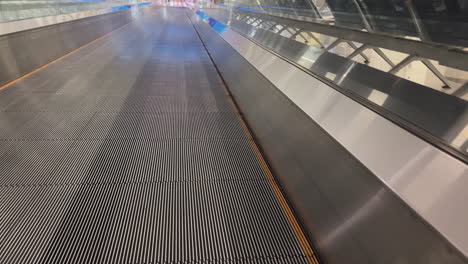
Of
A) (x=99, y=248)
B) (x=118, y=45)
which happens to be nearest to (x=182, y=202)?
(x=99, y=248)

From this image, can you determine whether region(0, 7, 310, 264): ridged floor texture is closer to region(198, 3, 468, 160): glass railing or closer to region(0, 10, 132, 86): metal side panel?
region(0, 10, 132, 86): metal side panel

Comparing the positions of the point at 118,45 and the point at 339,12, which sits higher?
the point at 118,45

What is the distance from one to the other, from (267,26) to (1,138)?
860cm

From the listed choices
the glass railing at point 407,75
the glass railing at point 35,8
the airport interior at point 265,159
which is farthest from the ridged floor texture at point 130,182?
the glass railing at point 35,8

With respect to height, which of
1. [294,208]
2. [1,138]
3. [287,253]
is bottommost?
[287,253]

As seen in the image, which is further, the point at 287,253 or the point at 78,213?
the point at 78,213

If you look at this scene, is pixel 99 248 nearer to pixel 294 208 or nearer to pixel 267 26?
→ pixel 294 208

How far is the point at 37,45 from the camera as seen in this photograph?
→ 6066 millimetres

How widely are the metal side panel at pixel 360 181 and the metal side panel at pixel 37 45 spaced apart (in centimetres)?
519

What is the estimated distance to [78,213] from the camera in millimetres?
2205

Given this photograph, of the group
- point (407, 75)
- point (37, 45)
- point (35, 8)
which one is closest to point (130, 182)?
point (407, 75)

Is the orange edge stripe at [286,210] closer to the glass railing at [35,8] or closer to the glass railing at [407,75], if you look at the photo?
the glass railing at [407,75]

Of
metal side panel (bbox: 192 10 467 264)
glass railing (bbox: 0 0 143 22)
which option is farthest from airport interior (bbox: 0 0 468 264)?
glass railing (bbox: 0 0 143 22)

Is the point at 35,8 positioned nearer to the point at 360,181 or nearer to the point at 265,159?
the point at 265,159
